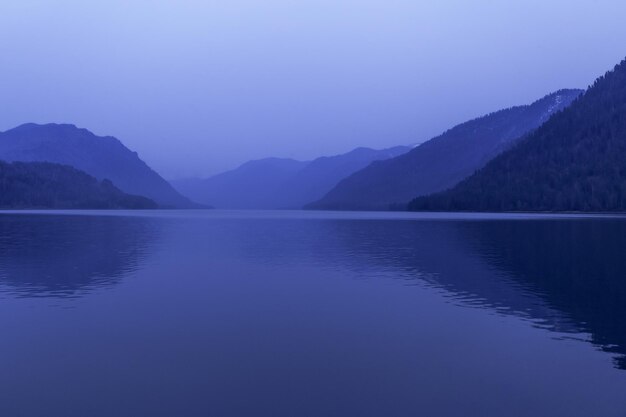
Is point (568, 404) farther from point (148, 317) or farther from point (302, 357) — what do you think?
point (148, 317)

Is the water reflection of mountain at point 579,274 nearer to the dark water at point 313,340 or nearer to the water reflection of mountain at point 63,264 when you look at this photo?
the dark water at point 313,340

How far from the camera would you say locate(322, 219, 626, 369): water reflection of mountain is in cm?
3756

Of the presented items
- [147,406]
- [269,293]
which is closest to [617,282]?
[269,293]

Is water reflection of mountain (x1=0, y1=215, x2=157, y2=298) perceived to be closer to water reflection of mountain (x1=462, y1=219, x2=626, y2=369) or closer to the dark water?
the dark water

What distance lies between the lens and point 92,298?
4441cm

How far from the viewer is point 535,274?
58500 millimetres

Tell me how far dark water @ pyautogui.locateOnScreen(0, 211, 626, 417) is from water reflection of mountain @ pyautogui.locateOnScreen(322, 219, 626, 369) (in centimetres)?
29

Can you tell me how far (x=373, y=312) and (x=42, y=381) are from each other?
75.2ft

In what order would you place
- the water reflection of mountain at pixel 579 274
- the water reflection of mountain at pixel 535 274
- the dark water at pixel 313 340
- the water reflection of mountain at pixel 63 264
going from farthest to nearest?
the water reflection of mountain at pixel 63 264
the water reflection of mountain at pixel 535 274
the water reflection of mountain at pixel 579 274
the dark water at pixel 313 340

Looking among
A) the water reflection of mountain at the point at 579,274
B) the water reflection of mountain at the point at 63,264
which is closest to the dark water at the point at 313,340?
the water reflection of mountain at the point at 579,274

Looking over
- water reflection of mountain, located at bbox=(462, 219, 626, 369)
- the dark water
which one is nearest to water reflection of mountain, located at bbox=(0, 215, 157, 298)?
the dark water

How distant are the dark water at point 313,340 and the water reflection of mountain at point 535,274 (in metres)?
0.29

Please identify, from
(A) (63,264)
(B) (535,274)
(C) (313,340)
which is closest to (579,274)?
(B) (535,274)

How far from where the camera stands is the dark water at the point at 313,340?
74.7ft
